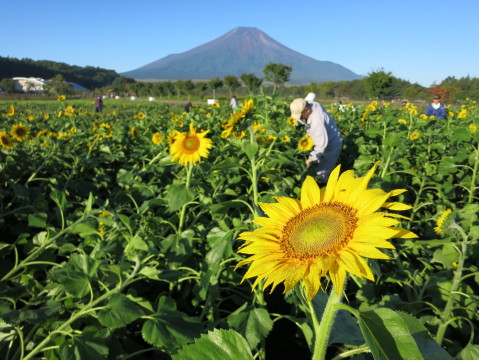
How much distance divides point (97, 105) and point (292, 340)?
62.7 feet

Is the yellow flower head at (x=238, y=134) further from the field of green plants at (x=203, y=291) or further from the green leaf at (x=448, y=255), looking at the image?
the green leaf at (x=448, y=255)

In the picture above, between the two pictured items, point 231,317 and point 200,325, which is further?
point 231,317

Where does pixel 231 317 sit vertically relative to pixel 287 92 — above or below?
below

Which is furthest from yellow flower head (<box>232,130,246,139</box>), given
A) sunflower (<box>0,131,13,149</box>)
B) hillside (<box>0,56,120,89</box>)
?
hillside (<box>0,56,120,89</box>)

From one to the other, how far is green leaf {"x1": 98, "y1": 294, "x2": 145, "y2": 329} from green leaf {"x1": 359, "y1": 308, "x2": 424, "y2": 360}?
102 cm

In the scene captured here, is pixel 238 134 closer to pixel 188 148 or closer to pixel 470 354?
pixel 188 148

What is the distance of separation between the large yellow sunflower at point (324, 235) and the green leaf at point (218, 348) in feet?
0.42

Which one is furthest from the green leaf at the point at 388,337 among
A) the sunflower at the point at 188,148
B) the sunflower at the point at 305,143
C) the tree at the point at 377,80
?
the tree at the point at 377,80

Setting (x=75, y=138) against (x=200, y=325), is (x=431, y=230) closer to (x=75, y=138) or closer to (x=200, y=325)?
(x=200, y=325)

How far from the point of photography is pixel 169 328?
4.62ft

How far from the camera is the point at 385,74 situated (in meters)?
27.0

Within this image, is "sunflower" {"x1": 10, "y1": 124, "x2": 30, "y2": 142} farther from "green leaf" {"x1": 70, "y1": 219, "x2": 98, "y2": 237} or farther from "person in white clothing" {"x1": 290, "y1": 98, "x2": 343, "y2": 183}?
"person in white clothing" {"x1": 290, "y1": 98, "x2": 343, "y2": 183}

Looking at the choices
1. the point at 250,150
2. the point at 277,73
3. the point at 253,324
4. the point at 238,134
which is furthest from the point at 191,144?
the point at 277,73

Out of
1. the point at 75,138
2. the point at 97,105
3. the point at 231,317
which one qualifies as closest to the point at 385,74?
the point at 97,105
